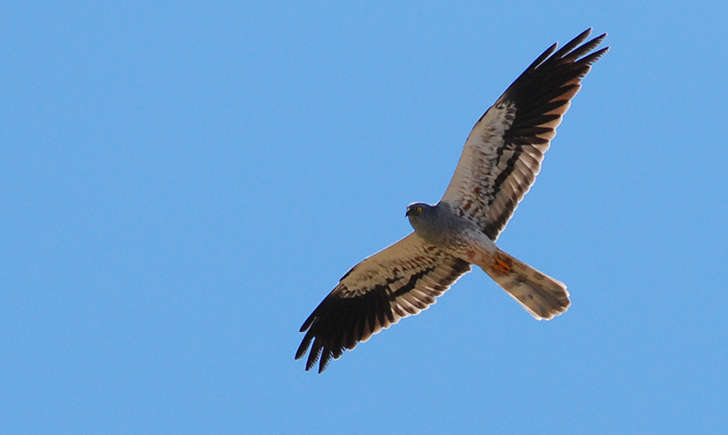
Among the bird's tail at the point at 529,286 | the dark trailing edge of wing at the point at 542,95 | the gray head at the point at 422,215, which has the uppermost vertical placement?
the dark trailing edge of wing at the point at 542,95

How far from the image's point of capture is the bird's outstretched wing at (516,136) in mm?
13039

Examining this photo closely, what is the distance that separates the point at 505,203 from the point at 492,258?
74 cm

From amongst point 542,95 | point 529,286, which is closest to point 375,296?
point 529,286

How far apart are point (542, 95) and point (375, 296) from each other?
3.60 meters

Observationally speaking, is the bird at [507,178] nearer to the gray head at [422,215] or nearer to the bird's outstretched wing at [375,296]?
the gray head at [422,215]

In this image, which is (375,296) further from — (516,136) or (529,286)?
(516,136)

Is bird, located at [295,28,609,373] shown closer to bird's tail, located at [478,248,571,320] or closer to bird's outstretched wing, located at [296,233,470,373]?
bird's tail, located at [478,248,571,320]

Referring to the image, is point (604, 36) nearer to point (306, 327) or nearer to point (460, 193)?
point (460, 193)

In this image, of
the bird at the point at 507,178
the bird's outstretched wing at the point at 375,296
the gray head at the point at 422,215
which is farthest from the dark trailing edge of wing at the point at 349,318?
the gray head at the point at 422,215

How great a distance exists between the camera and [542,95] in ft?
43.0

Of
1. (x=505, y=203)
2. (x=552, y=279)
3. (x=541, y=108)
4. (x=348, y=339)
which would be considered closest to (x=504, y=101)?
(x=541, y=108)

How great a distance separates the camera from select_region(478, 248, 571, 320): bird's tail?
1314 centimetres

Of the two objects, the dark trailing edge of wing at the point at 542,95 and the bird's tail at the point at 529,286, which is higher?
the dark trailing edge of wing at the point at 542,95

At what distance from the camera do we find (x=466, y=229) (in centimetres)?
1328
